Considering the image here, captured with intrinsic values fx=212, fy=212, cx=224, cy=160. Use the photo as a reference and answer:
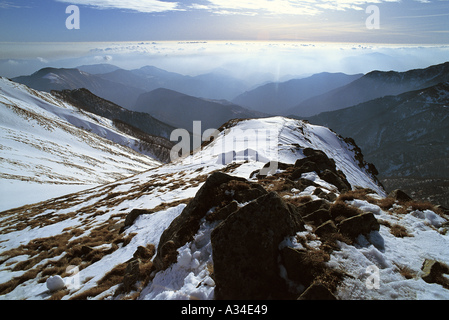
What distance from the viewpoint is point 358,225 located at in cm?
803

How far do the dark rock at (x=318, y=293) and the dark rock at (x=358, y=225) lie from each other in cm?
335

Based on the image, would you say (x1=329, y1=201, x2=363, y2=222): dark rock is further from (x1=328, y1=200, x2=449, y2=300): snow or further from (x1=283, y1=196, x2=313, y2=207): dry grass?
(x1=283, y1=196, x2=313, y2=207): dry grass

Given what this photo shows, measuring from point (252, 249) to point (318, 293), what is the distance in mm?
2133

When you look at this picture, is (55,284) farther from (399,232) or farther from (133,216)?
(399,232)

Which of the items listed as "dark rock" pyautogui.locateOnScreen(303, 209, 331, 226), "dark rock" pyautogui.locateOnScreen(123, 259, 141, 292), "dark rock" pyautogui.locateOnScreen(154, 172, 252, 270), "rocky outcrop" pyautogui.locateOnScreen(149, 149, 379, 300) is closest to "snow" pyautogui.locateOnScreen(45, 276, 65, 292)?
"dark rock" pyautogui.locateOnScreen(123, 259, 141, 292)

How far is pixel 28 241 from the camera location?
701 inches

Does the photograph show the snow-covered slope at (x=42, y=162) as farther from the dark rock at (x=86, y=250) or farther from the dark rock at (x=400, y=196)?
the dark rock at (x=400, y=196)

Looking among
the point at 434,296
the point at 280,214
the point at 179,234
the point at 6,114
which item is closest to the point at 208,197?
the point at 179,234

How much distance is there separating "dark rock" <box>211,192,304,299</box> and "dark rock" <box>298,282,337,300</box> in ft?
3.32

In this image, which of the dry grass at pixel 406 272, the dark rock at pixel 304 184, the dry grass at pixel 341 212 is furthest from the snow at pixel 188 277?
the dark rock at pixel 304 184

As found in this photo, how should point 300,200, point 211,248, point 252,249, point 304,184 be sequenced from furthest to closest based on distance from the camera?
point 304,184 < point 300,200 < point 211,248 < point 252,249

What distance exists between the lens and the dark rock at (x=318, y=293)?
203 inches

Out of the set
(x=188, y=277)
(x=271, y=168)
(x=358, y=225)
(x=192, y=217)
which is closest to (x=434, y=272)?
(x=358, y=225)

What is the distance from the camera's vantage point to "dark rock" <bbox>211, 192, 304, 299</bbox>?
6219mm
